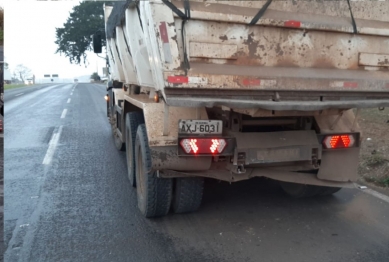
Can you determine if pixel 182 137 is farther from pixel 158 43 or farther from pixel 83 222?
pixel 83 222

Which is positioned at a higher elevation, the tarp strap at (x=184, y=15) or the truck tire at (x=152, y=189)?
the tarp strap at (x=184, y=15)

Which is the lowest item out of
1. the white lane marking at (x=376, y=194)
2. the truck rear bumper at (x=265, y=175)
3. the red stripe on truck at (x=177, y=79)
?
the white lane marking at (x=376, y=194)

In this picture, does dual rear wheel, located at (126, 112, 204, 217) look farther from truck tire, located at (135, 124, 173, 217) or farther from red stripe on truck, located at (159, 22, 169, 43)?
red stripe on truck, located at (159, 22, 169, 43)

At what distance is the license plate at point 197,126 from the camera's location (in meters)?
4.00

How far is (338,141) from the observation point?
4531mm

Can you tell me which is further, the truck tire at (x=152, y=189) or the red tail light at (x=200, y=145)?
the truck tire at (x=152, y=189)

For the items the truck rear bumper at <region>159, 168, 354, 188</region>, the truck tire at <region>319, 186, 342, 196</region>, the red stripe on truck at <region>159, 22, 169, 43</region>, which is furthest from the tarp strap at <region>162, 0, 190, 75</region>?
the truck tire at <region>319, 186, 342, 196</region>

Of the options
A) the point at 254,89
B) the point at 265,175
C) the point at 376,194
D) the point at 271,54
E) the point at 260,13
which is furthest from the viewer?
the point at 376,194

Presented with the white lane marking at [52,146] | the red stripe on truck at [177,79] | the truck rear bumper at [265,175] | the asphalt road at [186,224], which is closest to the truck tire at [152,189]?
the asphalt road at [186,224]

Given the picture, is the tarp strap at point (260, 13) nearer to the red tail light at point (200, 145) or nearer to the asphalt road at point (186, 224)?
the red tail light at point (200, 145)

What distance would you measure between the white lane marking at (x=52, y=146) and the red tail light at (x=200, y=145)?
4524 millimetres

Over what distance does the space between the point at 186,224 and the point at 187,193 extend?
13.7 inches

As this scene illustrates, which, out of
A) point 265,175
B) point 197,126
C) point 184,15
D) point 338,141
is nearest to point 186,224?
point 265,175

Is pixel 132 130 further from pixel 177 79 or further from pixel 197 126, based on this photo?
pixel 177 79
